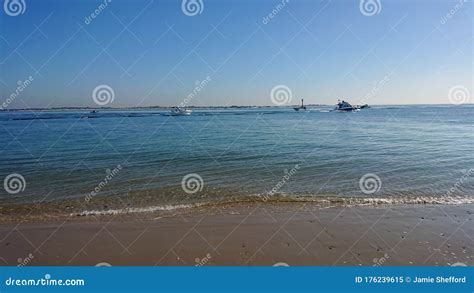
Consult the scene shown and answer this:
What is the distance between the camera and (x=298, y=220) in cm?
883

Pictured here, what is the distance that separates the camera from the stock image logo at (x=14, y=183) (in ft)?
39.0

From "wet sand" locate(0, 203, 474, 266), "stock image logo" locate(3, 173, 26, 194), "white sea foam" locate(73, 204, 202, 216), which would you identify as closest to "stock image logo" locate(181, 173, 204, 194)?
"white sea foam" locate(73, 204, 202, 216)

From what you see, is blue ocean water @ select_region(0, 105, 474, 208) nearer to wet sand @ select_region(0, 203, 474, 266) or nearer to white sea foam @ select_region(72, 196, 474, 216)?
white sea foam @ select_region(72, 196, 474, 216)

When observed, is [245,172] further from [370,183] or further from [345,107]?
[345,107]

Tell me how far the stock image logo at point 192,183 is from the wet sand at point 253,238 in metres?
2.21

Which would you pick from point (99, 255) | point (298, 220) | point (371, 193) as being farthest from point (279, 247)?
point (371, 193)

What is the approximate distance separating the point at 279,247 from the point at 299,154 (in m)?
12.9

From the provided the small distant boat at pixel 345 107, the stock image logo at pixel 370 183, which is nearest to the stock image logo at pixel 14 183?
the stock image logo at pixel 370 183

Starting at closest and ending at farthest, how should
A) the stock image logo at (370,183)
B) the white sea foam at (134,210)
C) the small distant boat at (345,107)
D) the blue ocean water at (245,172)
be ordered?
the white sea foam at (134,210) → the blue ocean water at (245,172) → the stock image logo at (370,183) → the small distant boat at (345,107)

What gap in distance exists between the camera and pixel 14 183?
13.2 metres

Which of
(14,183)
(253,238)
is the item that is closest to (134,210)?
(253,238)

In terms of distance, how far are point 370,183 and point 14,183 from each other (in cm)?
1409

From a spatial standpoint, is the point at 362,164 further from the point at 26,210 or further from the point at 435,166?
the point at 26,210

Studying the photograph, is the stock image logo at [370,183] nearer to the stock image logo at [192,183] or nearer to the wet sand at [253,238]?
the wet sand at [253,238]
